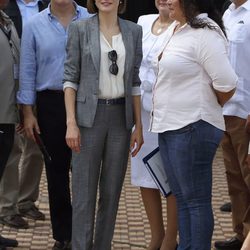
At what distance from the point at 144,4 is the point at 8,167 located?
638 centimetres

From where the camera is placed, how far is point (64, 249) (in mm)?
6156

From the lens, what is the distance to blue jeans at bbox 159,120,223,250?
489cm

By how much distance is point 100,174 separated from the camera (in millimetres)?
5461

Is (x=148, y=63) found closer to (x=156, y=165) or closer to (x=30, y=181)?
(x=156, y=165)

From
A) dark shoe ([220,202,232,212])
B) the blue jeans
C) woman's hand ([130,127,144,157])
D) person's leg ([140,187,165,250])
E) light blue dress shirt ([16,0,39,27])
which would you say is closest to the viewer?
the blue jeans

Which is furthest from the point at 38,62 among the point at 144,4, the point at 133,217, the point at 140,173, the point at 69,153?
the point at 144,4

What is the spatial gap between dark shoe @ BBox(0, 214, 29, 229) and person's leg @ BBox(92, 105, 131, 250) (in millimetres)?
1461

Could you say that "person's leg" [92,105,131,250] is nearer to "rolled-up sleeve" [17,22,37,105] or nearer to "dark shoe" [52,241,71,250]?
"dark shoe" [52,241,71,250]

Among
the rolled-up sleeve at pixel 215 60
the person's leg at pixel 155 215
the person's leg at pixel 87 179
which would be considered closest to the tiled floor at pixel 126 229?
the person's leg at pixel 155 215

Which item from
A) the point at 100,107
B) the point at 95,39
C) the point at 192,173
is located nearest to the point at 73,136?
the point at 100,107

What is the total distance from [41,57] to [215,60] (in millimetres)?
1640

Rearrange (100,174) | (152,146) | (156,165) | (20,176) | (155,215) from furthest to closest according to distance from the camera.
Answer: (20,176) < (155,215) < (152,146) < (100,174) < (156,165)

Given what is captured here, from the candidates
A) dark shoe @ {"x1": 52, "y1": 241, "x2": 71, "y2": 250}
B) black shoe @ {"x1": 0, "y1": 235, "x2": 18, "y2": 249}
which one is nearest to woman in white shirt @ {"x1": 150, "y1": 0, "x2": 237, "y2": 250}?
dark shoe @ {"x1": 52, "y1": 241, "x2": 71, "y2": 250}

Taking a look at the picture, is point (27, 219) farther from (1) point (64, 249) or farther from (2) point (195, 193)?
(2) point (195, 193)
